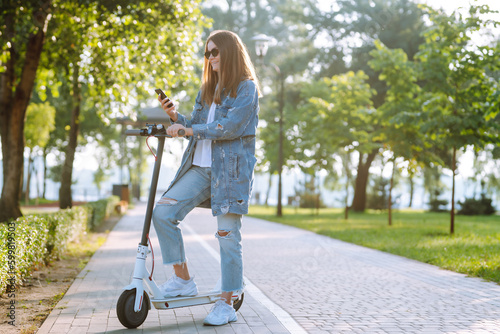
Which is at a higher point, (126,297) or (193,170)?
(193,170)

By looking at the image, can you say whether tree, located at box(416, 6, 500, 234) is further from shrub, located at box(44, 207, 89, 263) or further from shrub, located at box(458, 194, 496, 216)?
shrub, located at box(458, 194, 496, 216)

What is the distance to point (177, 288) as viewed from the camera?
15.7 ft

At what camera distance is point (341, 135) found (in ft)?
75.3

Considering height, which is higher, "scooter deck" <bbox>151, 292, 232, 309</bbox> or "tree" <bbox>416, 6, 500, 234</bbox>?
"tree" <bbox>416, 6, 500, 234</bbox>

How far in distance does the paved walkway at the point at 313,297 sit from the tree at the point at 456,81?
4.52 meters

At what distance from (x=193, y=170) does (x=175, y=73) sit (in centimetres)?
1055

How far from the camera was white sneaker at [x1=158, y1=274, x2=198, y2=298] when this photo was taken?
4738mm

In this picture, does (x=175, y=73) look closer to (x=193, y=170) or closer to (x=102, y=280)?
(x=102, y=280)

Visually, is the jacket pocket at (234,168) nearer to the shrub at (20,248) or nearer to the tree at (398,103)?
the shrub at (20,248)

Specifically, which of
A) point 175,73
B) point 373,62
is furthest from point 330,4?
point 175,73

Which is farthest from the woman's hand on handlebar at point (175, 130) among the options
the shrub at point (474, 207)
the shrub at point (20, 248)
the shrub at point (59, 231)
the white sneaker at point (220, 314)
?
the shrub at point (474, 207)

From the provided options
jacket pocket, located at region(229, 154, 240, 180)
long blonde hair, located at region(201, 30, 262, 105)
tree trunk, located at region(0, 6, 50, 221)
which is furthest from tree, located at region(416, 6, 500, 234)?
jacket pocket, located at region(229, 154, 240, 180)

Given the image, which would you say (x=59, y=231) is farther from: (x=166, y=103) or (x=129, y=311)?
(x=166, y=103)

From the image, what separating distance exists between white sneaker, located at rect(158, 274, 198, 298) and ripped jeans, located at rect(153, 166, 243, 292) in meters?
0.16
